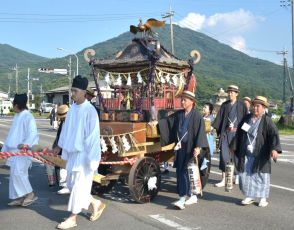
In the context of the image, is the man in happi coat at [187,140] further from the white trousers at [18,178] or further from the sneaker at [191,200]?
the white trousers at [18,178]

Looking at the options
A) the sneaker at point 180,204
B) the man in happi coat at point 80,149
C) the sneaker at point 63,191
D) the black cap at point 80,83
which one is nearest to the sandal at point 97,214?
the man in happi coat at point 80,149

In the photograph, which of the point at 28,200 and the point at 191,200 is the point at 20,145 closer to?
the point at 28,200

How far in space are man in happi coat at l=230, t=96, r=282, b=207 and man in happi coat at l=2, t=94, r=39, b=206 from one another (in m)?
3.30

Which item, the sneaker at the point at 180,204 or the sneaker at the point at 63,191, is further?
the sneaker at the point at 63,191

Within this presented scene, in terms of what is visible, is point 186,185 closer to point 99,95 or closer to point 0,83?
point 99,95

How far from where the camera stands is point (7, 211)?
6.46m

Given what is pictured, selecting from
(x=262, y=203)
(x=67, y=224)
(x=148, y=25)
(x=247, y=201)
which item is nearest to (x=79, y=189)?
(x=67, y=224)

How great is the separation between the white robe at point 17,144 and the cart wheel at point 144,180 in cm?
159

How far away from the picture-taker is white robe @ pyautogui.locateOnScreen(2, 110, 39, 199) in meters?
6.70

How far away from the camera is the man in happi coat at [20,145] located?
22.0ft

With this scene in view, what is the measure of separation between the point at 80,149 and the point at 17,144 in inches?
62.9

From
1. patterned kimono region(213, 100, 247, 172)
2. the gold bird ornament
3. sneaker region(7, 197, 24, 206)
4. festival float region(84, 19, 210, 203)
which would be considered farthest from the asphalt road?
the gold bird ornament

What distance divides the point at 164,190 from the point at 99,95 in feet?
6.93

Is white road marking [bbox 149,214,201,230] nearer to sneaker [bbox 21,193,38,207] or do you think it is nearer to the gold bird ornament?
sneaker [bbox 21,193,38,207]
